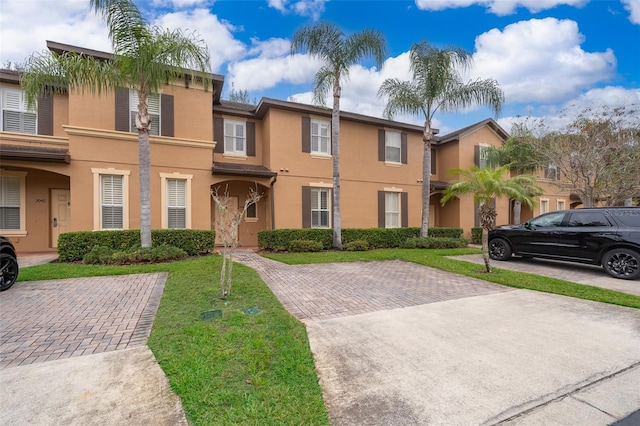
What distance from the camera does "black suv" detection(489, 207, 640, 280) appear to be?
8023mm

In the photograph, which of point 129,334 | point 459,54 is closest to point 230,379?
point 129,334

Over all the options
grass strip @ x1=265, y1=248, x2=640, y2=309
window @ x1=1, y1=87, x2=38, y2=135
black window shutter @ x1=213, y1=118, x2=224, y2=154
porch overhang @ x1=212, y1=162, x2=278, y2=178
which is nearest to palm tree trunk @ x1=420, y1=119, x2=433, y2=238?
grass strip @ x1=265, y1=248, x2=640, y2=309

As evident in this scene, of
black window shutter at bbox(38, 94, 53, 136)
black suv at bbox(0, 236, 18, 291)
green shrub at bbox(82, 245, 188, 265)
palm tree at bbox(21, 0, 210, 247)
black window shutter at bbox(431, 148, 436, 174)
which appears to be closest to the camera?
black suv at bbox(0, 236, 18, 291)

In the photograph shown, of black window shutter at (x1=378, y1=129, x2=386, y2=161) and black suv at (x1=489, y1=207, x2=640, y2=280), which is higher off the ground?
black window shutter at (x1=378, y1=129, x2=386, y2=161)

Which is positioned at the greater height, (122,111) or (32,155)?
(122,111)

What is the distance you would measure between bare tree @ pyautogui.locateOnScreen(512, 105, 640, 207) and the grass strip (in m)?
6.61

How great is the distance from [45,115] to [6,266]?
817 cm

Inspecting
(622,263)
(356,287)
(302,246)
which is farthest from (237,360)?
(622,263)

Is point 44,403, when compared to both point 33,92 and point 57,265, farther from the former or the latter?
point 33,92

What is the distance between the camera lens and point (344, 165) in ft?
50.3

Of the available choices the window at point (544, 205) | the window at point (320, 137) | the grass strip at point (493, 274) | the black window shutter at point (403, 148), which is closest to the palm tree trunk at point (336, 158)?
the grass strip at point (493, 274)

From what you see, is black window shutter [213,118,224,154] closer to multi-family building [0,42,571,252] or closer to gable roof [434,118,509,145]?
multi-family building [0,42,571,252]

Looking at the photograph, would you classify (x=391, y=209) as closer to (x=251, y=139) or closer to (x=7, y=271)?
(x=251, y=139)

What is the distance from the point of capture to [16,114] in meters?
11.2
